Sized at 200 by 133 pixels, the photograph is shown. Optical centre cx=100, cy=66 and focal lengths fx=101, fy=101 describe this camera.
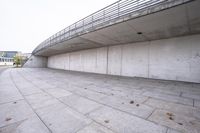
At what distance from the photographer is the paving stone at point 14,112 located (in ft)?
7.09

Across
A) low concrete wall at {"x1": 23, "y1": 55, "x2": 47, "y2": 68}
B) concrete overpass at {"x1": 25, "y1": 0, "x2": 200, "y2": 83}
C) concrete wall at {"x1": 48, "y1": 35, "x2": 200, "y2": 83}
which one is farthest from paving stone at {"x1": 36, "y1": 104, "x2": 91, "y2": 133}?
low concrete wall at {"x1": 23, "y1": 55, "x2": 47, "y2": 68}

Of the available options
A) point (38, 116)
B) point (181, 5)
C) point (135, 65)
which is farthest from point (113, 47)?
point (38, 116)

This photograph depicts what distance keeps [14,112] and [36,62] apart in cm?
2429

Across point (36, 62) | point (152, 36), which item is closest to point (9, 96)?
point (152, 36)

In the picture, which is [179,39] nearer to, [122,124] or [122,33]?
[122,33]

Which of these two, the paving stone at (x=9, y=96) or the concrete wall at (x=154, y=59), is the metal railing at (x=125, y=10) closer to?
the concrete wall at (x=154, y=59)

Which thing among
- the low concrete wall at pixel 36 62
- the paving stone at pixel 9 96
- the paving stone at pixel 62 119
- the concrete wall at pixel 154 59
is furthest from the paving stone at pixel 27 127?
the low concrete wall at pixel 36 62

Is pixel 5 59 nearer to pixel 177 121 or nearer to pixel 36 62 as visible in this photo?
pixel 36 62

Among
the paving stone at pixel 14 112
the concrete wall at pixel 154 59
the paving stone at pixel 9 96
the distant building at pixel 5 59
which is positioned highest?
the distant building at pixel 5 59

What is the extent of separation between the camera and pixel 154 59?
7844 mm

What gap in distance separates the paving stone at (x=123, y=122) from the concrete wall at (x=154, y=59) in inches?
257

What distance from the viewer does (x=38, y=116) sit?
7.63 feet

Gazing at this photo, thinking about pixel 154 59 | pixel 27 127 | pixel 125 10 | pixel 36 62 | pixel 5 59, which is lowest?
pixel 27 127

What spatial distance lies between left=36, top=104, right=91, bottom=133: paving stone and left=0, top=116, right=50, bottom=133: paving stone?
114 millimetres
